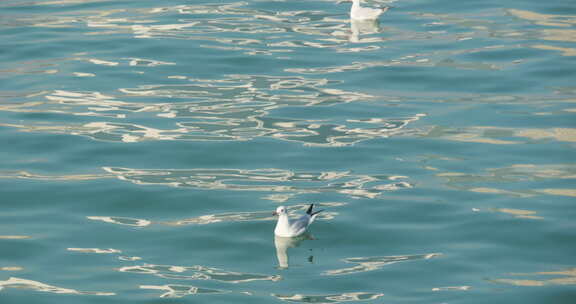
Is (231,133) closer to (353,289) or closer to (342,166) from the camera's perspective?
(342,166)

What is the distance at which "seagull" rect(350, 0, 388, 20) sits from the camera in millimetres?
29500

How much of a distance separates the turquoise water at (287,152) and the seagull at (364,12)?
1.86 ft

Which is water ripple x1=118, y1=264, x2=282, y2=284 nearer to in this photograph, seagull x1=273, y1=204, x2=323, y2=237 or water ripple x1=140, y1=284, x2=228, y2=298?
water ripple x1=140, y1=284, x2=228, y2=298

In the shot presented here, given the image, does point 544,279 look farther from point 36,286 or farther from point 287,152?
point 36,286

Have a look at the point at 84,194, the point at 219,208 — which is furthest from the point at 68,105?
the point at 219,208

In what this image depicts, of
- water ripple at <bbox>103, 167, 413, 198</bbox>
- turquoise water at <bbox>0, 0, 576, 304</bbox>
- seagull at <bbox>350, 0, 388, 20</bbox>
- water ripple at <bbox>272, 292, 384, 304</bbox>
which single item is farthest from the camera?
seagull at <bbox>350, 0, 388, 20</bbox>

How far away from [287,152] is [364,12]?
973 centimetres

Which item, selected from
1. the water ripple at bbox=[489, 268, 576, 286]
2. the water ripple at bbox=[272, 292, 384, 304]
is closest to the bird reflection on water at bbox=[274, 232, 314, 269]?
the water ripple at bbox=[272, 292, 384, 304]

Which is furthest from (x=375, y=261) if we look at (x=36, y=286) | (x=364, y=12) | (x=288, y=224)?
(x=364, y=12)

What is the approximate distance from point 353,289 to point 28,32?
17160mm

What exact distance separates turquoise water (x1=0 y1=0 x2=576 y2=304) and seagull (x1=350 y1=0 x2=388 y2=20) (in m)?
0.57

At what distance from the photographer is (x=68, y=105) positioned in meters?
23.5

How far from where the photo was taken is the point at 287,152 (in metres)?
20.8

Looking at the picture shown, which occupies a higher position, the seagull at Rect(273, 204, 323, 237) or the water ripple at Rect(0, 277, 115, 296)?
the seagull at Rect(273, 204, 323, 237)
